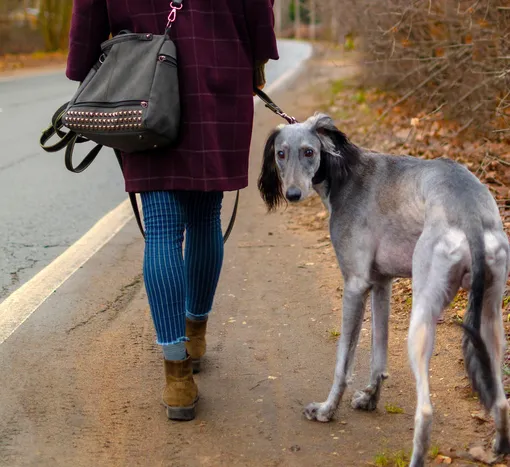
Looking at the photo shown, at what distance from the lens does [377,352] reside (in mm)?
4258

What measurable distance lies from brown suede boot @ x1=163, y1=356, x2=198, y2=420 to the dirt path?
3.0 inches

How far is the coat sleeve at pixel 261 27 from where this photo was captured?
13.3ft

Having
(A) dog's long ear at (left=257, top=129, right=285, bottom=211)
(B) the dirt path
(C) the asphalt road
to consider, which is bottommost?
(C) the asphalt road

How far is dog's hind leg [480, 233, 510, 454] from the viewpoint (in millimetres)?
3354

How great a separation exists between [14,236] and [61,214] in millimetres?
879

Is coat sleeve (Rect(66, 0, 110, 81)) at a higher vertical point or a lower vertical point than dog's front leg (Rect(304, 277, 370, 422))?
higher

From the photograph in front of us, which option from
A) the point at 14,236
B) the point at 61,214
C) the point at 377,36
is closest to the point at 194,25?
the point at 14,236

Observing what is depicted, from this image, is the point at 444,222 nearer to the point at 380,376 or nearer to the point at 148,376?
the point at 380,376

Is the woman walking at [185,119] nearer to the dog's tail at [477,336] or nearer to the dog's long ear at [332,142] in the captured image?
the dog's long ear at [332,142]

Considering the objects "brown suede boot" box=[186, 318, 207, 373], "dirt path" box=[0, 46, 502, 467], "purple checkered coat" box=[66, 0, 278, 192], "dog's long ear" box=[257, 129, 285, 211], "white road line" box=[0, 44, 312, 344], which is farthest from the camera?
"white road line" box=[0, 44, 312, 344]

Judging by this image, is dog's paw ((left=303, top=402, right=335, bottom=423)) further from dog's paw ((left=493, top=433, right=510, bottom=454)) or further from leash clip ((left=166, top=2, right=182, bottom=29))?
leash clip ((left=166, top=2, right=182, bottom=29))

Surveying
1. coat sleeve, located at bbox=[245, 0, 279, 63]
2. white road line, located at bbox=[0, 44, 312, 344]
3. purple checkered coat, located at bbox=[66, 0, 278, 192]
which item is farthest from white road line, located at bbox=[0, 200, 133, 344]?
coat sleeve, located at bbox=[245, 0, 279, 63]

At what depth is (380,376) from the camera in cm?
424

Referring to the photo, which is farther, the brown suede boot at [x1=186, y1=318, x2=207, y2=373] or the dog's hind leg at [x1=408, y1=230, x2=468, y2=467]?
the brown suede boot at [x1=186, y1=318, x2=207, y2=373]
